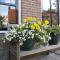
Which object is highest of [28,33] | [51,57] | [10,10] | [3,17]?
[10,10]

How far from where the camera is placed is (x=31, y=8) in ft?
16.1

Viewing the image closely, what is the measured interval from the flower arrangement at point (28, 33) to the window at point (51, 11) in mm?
1303

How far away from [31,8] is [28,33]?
1.12m

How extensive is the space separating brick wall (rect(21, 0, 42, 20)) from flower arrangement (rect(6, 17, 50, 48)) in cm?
58

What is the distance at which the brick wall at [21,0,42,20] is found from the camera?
15.5 ft

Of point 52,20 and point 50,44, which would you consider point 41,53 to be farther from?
point 52,20

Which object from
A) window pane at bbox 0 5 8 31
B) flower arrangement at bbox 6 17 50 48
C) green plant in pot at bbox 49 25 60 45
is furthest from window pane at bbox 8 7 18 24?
green plant in pot at bbox 49 25 60 45

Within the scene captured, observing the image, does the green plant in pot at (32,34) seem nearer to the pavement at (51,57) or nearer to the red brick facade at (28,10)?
the pavement at (51,57)

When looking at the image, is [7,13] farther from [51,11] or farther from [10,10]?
[51,11]

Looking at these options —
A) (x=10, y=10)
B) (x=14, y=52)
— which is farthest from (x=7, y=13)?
(x=14, y=52)

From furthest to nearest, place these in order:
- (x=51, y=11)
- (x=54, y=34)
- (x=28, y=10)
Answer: (x=51, y=11)
(x=54, y=34)
(x=28, y=10)

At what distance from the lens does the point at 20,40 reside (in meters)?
3.74

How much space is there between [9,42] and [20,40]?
0.83 feet

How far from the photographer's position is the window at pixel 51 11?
553 cm
